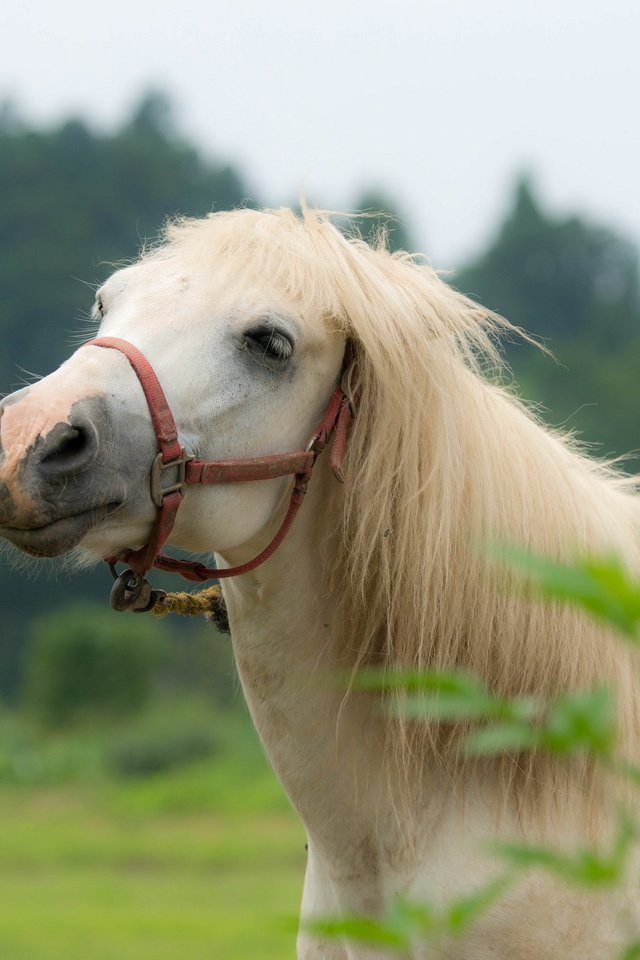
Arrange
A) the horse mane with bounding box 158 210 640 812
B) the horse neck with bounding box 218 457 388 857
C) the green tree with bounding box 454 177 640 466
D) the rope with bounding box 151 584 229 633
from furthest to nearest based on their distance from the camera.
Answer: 1. the green tree with bounding box 454 177 640 466
2. the rope with bounding box 151 584 229 633
3. the horse neck with bounding box 218 457 388 857
4. the horse mane with bounding box 158 210 640 812

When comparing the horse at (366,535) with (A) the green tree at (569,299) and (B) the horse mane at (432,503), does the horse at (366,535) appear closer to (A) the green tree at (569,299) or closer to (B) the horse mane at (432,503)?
(B) the horse mane at (432,503)

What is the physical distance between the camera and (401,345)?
9.26 feet

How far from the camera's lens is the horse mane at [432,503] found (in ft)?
8.99

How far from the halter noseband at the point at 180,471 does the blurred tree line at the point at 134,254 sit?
90.8ft

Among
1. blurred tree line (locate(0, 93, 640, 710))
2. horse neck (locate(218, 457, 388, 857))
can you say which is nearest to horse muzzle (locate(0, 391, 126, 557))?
horse neck (locate(218, 457, 388, 857))

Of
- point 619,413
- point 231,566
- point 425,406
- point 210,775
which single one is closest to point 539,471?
point 425,406

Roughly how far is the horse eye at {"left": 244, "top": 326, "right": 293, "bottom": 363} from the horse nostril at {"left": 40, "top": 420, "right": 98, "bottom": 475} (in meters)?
0.47

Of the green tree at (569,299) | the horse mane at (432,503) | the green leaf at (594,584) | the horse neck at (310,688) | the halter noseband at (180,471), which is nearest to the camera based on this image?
the green leaf at (594,584)

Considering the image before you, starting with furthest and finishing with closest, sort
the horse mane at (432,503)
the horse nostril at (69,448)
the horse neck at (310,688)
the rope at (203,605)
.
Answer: the rope at (203,605) → the horse neck at (310,688) → the horse mane at (432,503) → the horse nostril at (69,448)

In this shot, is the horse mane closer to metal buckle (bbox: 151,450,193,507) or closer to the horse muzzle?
metal buckle (bbox: 151,450,193,507)

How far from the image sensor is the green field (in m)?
9.98

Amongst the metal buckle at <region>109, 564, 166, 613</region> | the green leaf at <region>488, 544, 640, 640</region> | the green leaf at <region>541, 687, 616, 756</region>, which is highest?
the green leaf at <region>488, 544, 640, 640</region>

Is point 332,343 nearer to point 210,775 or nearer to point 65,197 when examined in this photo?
point 210,775

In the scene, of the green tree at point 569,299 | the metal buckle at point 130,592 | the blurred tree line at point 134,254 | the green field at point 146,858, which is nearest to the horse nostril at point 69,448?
the metal buckle at point 130,592
